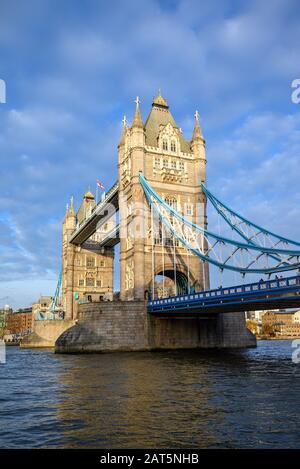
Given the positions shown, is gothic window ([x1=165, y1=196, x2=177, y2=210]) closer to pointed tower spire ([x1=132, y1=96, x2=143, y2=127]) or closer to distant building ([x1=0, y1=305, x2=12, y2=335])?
pointed tower spire ([x1=132, y1=96, x2=143, y2=127])

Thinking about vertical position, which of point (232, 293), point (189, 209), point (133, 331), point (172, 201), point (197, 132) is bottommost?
point (133, 331)

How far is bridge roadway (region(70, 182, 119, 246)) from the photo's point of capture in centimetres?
6225

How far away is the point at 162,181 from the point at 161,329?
18.2 meters

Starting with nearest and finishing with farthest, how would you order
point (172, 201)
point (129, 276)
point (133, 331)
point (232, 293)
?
point (232, 293) → point (133, 331) → point (129, 276) → point (172, 201)

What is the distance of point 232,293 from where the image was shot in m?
34.5

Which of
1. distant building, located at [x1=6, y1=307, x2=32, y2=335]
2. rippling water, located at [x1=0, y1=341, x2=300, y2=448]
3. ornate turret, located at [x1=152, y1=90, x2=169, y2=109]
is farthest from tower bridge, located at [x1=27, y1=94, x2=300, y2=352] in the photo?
distant building, located at [x1=6, y1=307, x2=32, y2=335]

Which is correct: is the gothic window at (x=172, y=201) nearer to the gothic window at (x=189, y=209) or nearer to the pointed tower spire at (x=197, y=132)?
the gothic window at (x=189, y=209)

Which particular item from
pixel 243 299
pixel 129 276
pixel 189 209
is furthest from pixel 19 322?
pixel 243 299

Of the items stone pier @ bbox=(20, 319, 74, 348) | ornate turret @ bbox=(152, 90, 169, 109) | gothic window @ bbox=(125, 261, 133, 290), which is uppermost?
ornate turret @ bbox=(152, 90, 169, 109)

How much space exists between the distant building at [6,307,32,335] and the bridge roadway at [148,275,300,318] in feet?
462

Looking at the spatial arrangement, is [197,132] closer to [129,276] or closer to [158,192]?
[158,192]

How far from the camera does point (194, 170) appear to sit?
183 ft

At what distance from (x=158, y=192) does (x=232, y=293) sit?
2192cm
